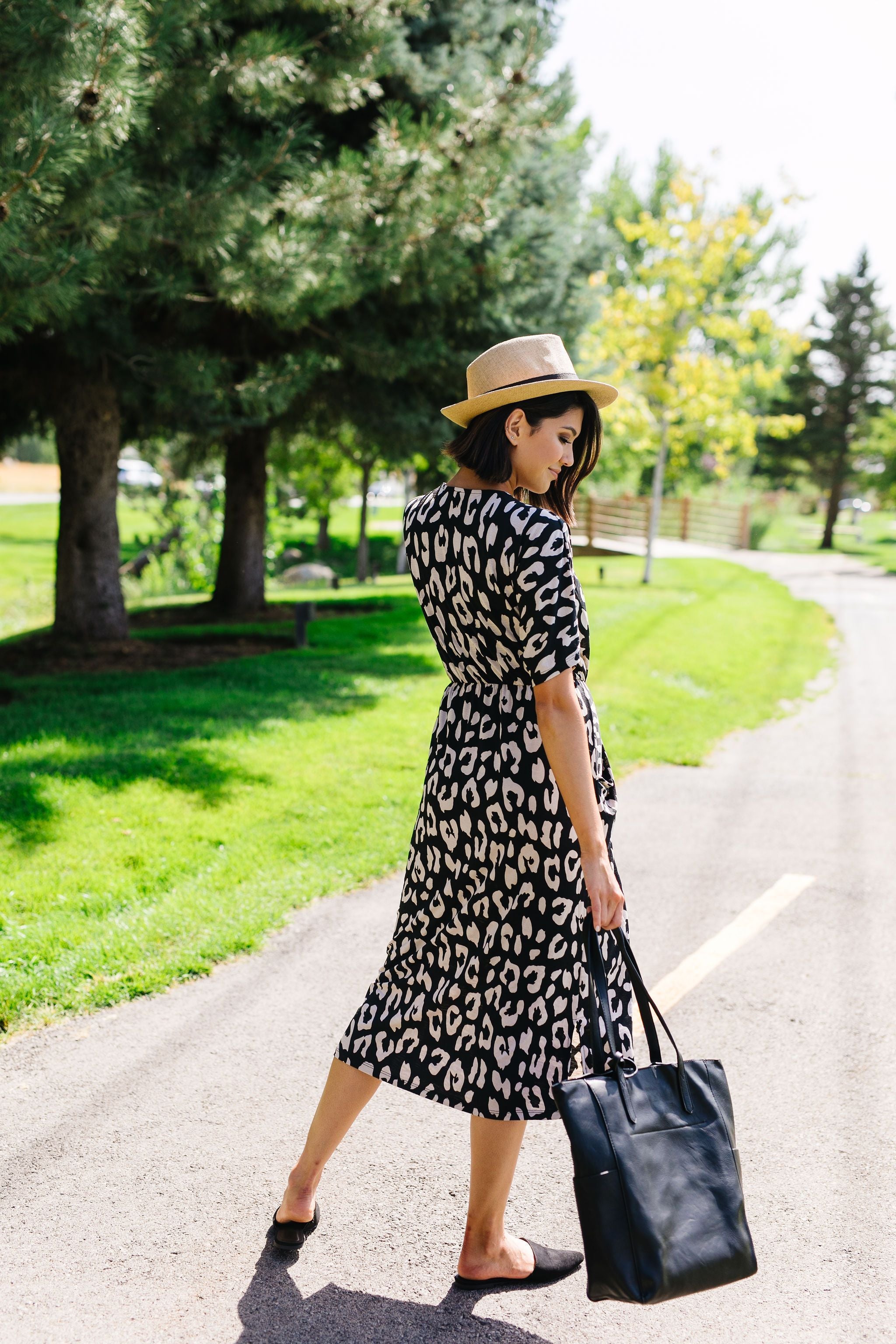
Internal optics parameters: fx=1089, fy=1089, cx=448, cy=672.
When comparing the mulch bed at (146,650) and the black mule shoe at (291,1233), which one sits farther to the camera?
the mulch bed at (146,650)

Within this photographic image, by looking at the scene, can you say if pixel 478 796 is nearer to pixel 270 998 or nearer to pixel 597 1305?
pixel 597 1305

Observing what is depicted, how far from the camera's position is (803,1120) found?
2902 mm

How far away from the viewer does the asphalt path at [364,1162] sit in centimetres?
220

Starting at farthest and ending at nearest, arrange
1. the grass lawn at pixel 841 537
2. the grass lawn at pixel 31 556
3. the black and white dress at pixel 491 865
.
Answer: the grass lawn at pixel 841 537, the grass lawn at pixel 31 556, the black and white dress at pixel 491 865

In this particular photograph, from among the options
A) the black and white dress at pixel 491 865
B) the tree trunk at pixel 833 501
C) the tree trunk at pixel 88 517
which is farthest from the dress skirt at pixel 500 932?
the tree trunk at pixel 833 501

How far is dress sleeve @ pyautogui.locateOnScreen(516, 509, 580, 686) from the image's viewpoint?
200cm

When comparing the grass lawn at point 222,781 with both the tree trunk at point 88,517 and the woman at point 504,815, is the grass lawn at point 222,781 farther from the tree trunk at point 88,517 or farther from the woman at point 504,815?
the woman at point 504,815

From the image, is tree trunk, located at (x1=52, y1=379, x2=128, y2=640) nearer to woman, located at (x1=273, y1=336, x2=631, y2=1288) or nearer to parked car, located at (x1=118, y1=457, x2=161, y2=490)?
parked car, located at (x1=118, y1=457, x2=161, y2=490)

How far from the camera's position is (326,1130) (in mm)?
2344

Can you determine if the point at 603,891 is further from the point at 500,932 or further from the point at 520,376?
the point at 520,376

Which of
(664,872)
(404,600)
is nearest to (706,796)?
(664,872)

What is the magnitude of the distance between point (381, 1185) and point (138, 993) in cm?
128

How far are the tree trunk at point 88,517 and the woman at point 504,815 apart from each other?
25.0 feet

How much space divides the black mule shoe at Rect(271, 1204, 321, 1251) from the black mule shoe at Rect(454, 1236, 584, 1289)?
34cm
